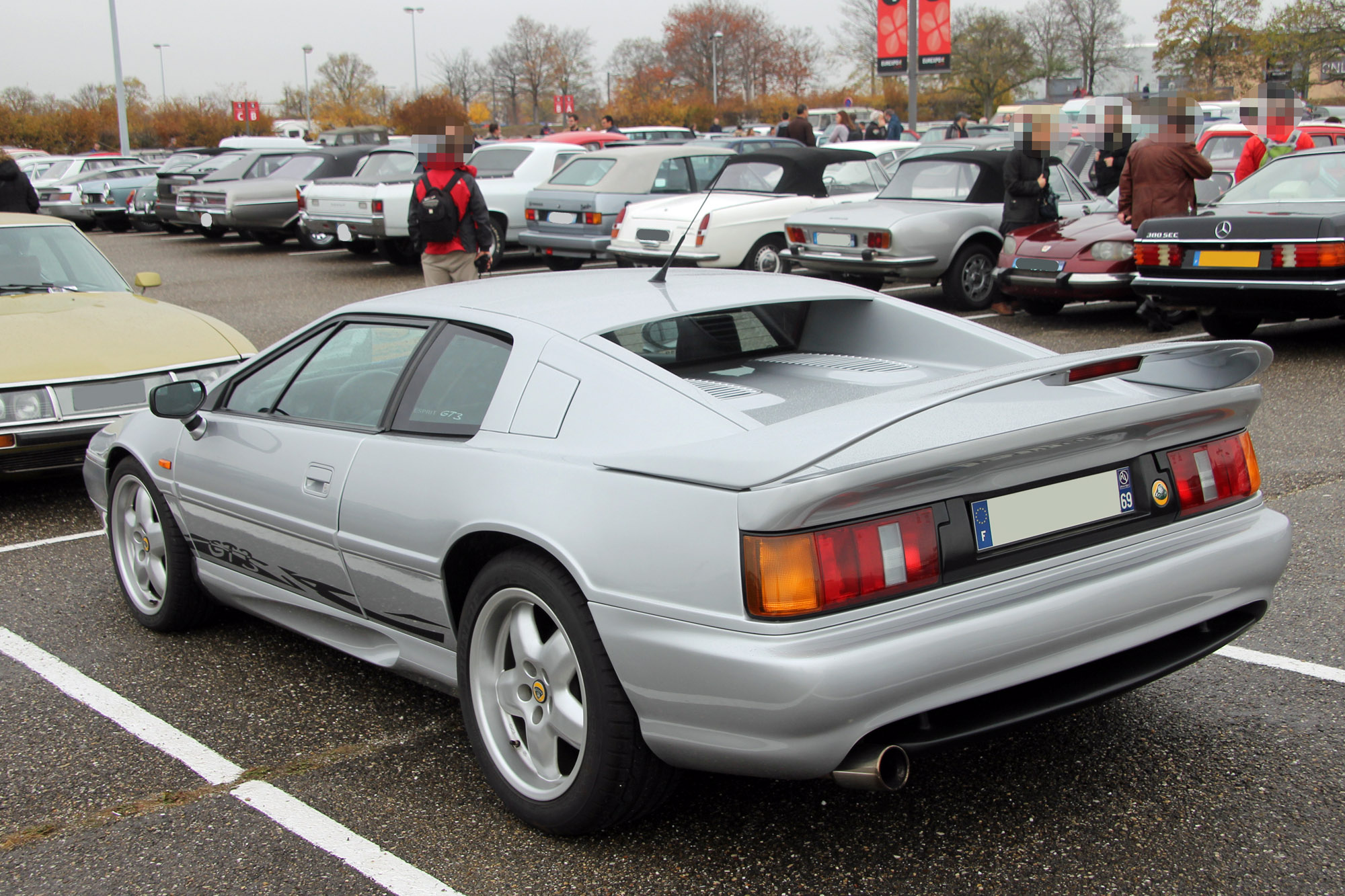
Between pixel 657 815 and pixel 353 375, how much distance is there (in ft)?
5.37

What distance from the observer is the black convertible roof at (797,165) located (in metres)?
13.2

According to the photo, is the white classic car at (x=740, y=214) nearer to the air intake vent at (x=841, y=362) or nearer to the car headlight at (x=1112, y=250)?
the car headlight at (x=1112, y=250)

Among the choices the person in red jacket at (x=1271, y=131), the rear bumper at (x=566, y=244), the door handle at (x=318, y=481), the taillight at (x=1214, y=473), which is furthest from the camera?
the rear bumper at (x=566, y=244)

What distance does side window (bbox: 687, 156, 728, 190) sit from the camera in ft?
46.9

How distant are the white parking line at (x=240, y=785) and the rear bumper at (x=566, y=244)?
33.0ft

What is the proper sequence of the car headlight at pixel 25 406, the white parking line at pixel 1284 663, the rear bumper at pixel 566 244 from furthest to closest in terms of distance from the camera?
1. the rear bumper at pixel 566 244
2. the car headlight at pixel 25 406
3. the white parking line at pixel 1284 663

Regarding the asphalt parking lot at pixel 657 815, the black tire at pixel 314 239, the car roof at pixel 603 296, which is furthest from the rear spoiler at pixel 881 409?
the black tire at pixel 314 239

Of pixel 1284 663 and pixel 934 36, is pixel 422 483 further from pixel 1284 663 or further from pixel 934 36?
pixel 934 36

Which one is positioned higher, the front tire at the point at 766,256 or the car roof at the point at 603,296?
the front tire at the point at 766,256

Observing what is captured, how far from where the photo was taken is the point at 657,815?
9.61 ft

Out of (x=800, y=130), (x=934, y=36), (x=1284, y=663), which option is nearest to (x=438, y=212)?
(x=1284, y=663)

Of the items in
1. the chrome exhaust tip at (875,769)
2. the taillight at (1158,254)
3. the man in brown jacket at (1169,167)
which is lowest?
the chrome exhaust tip at (875,769)

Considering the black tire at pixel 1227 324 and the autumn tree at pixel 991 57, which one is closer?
the black tire at pixel 1227 324

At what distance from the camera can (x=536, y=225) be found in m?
14.7
